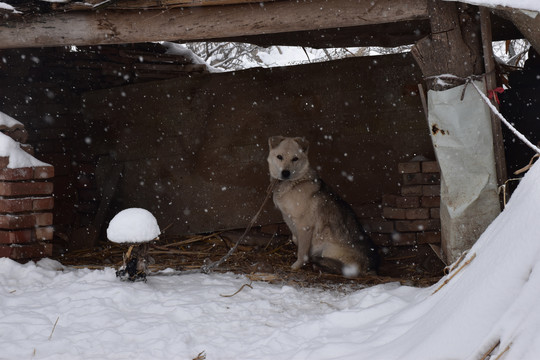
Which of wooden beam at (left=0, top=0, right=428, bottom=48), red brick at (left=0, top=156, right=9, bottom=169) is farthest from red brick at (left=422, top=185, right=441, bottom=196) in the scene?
red brick at (left=0, top=156, right=9, bottom=169)

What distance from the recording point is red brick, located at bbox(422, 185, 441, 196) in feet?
17.4

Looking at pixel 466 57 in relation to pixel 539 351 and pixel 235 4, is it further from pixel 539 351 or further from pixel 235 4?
pixel 539 351

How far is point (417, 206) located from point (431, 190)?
0.73 ft

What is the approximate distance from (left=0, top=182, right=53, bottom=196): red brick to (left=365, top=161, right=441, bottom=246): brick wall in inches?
136

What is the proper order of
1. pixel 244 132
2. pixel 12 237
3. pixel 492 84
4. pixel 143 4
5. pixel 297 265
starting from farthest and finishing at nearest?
pixel 244 132 → pixel 297 265 → pixel 12 237 → pixel 143 4 → pixel 492 84

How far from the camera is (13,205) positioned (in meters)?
4.67

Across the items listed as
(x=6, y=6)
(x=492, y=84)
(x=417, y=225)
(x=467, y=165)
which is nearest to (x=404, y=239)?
(x=417, y=225)

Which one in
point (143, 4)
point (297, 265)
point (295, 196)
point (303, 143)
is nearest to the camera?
point (143, 4)

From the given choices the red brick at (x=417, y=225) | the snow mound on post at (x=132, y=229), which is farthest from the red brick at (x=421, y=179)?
the snow mound on post at (x=132, y=229)

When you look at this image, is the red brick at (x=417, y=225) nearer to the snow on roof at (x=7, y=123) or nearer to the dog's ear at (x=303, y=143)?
the dog's ear at (x=303, y=143)

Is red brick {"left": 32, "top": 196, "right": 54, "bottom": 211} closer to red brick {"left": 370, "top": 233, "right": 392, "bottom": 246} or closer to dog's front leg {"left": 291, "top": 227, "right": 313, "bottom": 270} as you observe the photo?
dog's front leg {"left": 291, "top": 227, "right": 313, "bottom": 270}

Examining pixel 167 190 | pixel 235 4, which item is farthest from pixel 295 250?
pixel 235 4

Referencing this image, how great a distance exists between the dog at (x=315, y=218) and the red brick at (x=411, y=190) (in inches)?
23.0

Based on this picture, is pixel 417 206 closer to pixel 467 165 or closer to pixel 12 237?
pixel 467 165
